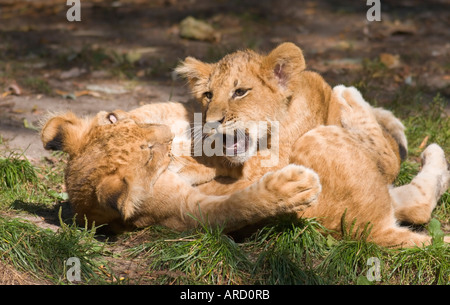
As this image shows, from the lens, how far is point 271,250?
448 cm

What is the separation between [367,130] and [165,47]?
528 centimetres

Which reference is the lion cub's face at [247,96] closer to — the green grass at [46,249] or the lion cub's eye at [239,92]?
the lion cub's eye at [239,92]

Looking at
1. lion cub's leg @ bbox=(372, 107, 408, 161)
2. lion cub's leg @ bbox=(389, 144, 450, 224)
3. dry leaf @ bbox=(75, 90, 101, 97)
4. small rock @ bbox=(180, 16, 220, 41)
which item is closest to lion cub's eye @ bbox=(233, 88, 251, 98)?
lion cub's leg @ bbox=(389, 144, 450, 224)

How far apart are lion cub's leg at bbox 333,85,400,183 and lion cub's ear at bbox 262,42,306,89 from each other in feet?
2.51

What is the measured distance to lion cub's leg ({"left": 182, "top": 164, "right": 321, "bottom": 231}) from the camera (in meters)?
4.24

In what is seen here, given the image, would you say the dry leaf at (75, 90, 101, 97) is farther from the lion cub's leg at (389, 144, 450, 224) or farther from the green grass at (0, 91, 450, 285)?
the lion cub's leg at (389, 144, 450, 224)

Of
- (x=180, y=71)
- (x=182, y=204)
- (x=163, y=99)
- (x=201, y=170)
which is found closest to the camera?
(x=182, y=204)

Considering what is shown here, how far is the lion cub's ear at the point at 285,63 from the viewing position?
5152mm

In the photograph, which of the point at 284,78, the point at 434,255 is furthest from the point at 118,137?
the point at 434,255

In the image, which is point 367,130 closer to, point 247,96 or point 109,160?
point 247,96

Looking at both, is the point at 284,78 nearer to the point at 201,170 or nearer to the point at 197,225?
the point at 201,170

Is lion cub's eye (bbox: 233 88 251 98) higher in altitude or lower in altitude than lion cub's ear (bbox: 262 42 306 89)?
lower

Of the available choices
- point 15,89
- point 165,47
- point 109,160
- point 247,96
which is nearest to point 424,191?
point 247,96

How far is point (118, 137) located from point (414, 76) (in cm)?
556
